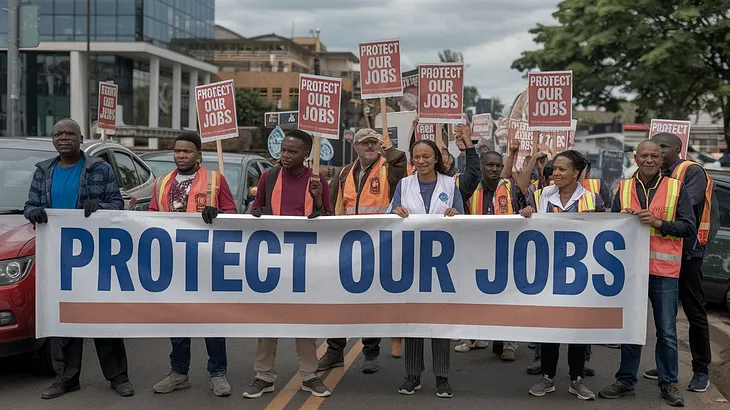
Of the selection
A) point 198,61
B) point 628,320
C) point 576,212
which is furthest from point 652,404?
point 198,61

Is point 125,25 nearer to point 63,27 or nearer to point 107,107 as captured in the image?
point 63,27

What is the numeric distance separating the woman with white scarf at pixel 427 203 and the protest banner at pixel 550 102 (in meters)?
2.70

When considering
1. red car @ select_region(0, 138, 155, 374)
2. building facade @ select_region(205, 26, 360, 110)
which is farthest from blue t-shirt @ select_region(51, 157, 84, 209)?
building facade @ select_region(205, 26, 360, 110)

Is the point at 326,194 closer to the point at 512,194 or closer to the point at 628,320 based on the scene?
the point at 512,194

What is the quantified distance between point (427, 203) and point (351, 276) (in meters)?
0.79

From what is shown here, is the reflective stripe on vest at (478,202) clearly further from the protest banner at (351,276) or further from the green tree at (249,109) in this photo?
the green tree at (249,109)

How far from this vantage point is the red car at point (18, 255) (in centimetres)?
589

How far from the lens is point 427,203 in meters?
6.25

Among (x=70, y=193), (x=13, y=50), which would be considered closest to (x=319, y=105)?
(x=70, y=193)

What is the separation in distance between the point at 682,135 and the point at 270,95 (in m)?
71.5

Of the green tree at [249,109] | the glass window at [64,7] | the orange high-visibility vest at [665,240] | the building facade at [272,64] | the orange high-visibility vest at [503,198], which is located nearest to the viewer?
the orange high-visibility vest at [665,240]

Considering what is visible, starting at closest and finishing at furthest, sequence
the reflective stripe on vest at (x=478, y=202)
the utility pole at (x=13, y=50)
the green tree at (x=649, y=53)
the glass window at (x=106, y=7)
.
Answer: the reflective stripe on vest at (x=478, y=202) → the utility pole at (x=13, y=50) → the green tree at (x=649, y=53) → the glass window at (x=106, y=7)

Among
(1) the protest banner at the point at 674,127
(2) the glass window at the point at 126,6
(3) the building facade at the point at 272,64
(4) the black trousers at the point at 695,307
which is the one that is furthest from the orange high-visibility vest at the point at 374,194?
(3) the building facade at the point at 272,64

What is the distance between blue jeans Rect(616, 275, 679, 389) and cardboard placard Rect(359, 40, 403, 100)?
13.8 ft
